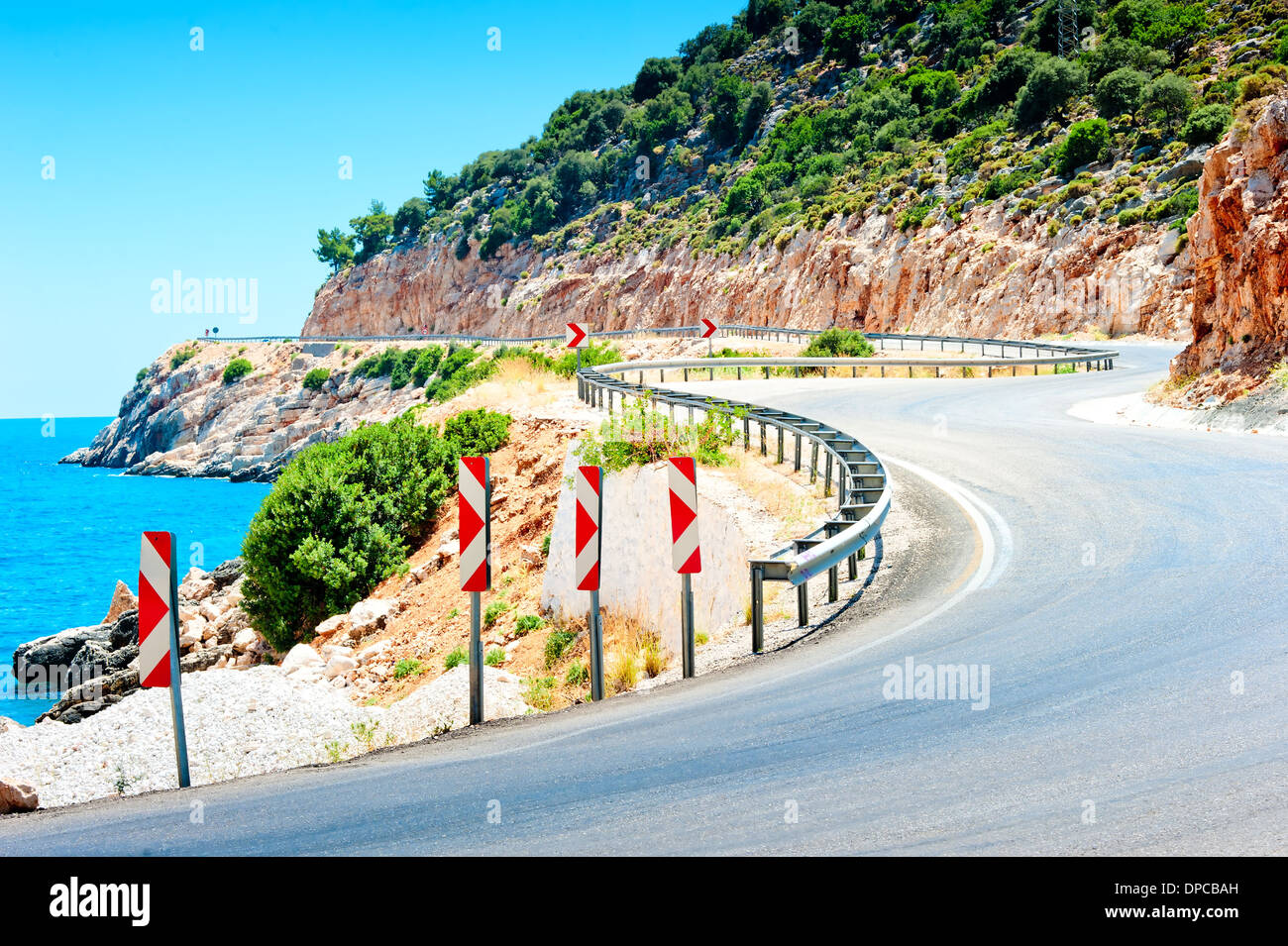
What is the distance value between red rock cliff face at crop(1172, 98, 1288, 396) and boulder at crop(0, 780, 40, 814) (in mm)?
19460

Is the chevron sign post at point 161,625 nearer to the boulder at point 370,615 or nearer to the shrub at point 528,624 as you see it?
the shrub at point 528,624

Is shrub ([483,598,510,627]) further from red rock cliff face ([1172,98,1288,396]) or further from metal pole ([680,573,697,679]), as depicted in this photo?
red rock cliff face ([1172,98,1288,396])

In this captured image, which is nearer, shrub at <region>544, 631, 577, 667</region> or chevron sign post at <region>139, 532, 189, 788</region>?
chevron sign post at <region>139, 532, 189, 788</region>

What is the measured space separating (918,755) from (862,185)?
67317 mm

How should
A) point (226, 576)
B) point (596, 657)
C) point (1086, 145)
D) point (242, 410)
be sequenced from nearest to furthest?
point (596, 657) < point (226, 576) < point (1086, 145) < point (242, 410)

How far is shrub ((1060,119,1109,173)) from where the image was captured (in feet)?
171

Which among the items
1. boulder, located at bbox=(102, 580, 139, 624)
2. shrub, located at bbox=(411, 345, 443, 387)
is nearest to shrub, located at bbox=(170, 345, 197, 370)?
shrub, located at bbox=(411, 345, 443, 387)

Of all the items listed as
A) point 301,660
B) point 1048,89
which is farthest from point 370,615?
point 1048,89

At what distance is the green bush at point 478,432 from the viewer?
23.6 metres

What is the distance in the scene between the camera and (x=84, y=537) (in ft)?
213

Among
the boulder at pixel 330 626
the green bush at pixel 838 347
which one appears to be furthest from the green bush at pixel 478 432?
the green bush at pixel 838 347

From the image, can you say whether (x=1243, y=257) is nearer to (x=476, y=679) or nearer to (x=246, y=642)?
(x=476, y=679)

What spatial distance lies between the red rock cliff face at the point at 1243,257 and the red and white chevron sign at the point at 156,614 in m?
18.3
